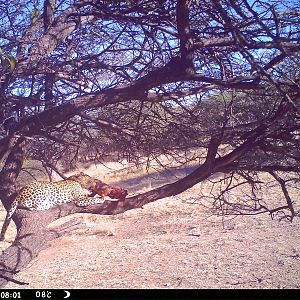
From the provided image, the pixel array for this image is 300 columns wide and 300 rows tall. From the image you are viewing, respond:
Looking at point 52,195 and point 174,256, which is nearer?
point 52,195

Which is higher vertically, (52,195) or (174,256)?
(52,195)

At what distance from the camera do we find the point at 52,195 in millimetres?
4180

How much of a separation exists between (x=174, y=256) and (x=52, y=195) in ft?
18.3

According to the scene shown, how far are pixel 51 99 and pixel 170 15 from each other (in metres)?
1.46

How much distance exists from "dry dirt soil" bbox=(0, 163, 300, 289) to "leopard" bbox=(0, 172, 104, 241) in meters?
1.98

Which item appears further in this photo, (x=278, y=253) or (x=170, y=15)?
(x=278, y=253)

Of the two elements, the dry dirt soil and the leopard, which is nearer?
the leopard

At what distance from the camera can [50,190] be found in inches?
164

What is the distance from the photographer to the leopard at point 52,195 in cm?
408

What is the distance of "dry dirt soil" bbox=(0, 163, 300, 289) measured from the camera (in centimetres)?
750
